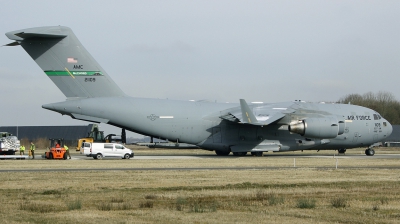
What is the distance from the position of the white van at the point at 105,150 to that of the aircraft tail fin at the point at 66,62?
359cm

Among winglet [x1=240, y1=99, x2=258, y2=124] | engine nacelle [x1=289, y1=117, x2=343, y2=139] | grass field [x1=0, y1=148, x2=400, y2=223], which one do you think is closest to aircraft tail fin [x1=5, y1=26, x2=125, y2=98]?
winglet [x1=240, y1=99, x2=258, y2=124]

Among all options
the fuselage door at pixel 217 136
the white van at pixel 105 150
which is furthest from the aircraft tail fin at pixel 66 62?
the fuselage door at pixel 217 136

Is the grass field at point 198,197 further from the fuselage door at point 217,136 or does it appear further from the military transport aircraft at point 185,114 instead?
the fuselage door at point 217,136

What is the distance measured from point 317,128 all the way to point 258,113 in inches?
177

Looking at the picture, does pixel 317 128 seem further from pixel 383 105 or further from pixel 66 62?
pixel 383 105

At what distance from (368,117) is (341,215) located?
33287mm

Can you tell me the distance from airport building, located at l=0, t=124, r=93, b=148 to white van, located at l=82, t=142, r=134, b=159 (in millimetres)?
57097

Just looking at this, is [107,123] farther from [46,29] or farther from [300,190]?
[300,190]

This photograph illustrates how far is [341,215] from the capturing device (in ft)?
41.8

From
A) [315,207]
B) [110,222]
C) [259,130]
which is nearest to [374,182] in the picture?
[315,207]

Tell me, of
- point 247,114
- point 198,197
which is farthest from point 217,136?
point 198,197

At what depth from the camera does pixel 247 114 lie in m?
38.6

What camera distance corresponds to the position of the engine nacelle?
132 ft

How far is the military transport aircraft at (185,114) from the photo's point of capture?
3834 centimetres
